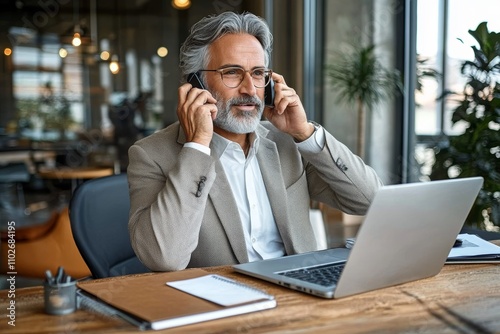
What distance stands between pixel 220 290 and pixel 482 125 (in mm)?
2540

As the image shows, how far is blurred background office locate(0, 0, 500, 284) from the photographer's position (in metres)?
5.31

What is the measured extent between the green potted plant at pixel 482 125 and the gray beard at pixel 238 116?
1.77m

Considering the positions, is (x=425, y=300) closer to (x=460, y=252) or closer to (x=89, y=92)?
(x=460, y=252)

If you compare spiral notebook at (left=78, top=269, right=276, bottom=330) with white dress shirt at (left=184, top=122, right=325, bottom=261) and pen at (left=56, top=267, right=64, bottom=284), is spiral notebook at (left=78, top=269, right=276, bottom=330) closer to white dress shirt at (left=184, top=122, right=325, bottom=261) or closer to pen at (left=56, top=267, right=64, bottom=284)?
pen at (left=56, top=267, right=64, bottom=284)

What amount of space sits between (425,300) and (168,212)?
72cm

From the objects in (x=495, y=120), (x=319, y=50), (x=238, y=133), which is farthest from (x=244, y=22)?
(x=319, y=50)

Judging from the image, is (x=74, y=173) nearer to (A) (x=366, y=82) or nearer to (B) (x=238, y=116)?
(A) (x=366, y=82)

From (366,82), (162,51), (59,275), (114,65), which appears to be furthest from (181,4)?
(59,275)

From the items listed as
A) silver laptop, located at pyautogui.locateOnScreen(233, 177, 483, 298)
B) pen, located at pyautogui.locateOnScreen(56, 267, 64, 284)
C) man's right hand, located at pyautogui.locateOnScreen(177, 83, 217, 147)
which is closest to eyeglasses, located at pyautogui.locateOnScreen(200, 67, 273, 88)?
man's right hand, located at pyautogui.locateOnScreen(177, 83, 217, 147)

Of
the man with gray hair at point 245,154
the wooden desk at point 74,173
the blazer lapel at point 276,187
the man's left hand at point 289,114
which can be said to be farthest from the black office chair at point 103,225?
the wooden desk at point 74,173

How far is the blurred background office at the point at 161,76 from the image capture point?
5.31 metres

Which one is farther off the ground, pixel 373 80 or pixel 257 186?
pixel 373 80

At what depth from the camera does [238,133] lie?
7.02ft

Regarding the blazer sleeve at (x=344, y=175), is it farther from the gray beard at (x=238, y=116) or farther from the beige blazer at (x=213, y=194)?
the gray beard at (x=238, y=116)
